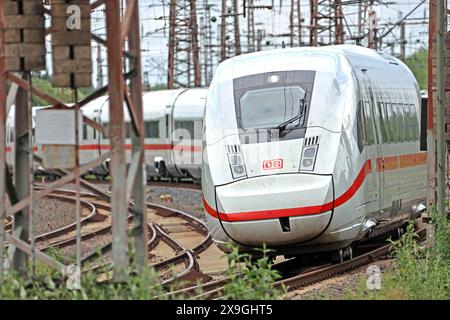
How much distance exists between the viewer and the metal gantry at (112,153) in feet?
27.8

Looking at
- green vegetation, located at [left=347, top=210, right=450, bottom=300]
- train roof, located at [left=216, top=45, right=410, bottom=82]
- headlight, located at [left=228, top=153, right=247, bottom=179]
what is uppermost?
train roof, located at [left=216, top=45, right=410, bottom=82]

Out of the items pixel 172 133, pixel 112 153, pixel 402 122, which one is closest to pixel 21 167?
pixel 112 153

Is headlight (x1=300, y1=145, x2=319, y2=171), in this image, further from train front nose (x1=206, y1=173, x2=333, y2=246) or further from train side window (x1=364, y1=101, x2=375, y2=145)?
train side window (x1=364, y1=101, x2=375, y2=145)

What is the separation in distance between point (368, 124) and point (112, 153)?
23.1ft

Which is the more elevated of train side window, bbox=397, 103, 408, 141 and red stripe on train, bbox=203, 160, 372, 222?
train side window, bbox=397, 103, 408, 141

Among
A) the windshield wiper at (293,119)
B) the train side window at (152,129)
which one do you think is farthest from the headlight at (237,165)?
the train side window at (152,129)

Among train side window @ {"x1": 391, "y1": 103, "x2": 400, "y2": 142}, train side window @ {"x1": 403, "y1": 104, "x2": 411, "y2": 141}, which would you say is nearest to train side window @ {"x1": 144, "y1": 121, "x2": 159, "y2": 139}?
train side window @ {"x1": 403, "y1": 104, "x2": 411, "y2": 141}

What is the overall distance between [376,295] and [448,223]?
461 centimetres

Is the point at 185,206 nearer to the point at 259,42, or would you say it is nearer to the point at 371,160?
the point at 371,160

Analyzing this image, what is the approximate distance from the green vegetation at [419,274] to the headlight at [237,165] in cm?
205

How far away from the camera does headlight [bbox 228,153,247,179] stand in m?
13.5

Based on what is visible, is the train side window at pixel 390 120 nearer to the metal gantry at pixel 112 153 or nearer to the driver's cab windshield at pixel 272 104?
the driver's cab windshield at pixel 272 104

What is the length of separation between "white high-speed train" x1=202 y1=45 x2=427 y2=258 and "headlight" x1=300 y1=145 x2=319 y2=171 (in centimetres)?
1

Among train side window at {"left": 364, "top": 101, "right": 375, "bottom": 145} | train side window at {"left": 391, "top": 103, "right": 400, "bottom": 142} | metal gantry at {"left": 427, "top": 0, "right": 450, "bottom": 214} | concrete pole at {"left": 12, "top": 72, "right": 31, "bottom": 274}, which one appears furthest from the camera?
train side window at {"left": 391, "top": 103, "right": 400, "bottom": 142}
